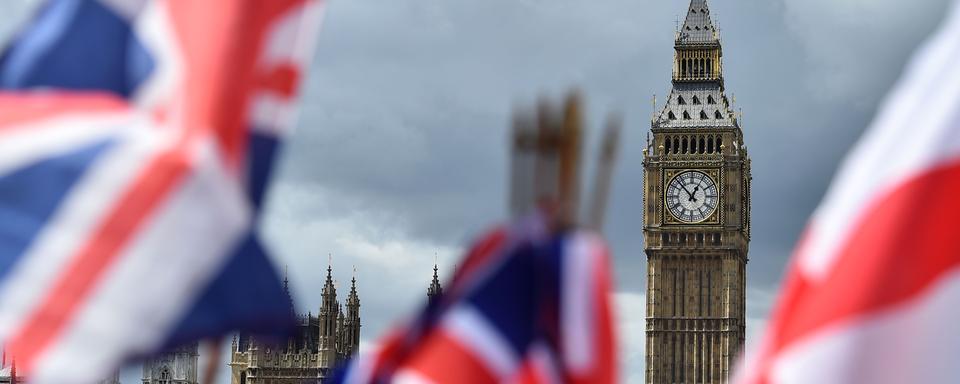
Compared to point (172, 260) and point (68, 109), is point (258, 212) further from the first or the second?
point (68, 109)

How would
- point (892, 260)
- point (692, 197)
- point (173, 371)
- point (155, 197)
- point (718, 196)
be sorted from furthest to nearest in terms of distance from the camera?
1. point (692, 197)
2. point (718, 196)
3. point (173, 371)
4. point (155, 197)
5. point (892, 260)

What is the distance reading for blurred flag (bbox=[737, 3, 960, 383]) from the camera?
19.4ft

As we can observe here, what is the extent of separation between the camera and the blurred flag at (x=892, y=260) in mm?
5910

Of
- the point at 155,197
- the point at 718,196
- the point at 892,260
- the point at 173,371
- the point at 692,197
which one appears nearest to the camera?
the point at 892,260

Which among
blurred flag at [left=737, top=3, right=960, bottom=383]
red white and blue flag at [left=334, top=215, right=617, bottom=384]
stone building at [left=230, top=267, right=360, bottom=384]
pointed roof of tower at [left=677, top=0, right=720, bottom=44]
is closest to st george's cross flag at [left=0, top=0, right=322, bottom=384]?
red white and blue flag at [left=334, top=215, right=617, bottom=384]

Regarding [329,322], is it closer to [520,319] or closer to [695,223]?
[695,223]

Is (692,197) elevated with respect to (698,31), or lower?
lower

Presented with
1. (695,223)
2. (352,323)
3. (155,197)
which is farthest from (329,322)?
(155,197)

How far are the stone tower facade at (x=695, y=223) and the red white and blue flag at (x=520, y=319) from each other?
6584 centimetres

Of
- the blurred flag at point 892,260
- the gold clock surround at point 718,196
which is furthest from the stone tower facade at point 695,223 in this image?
the blurred flag at point 892,260

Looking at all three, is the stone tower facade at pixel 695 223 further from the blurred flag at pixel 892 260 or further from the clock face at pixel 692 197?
the blurred flag at pixel 892 260

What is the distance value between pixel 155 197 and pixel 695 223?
6695 centimetres

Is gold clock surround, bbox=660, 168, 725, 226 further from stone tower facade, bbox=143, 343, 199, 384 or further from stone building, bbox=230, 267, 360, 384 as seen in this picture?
stone tower facade, bbox=143, 343, 199, 384

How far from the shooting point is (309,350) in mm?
75188
